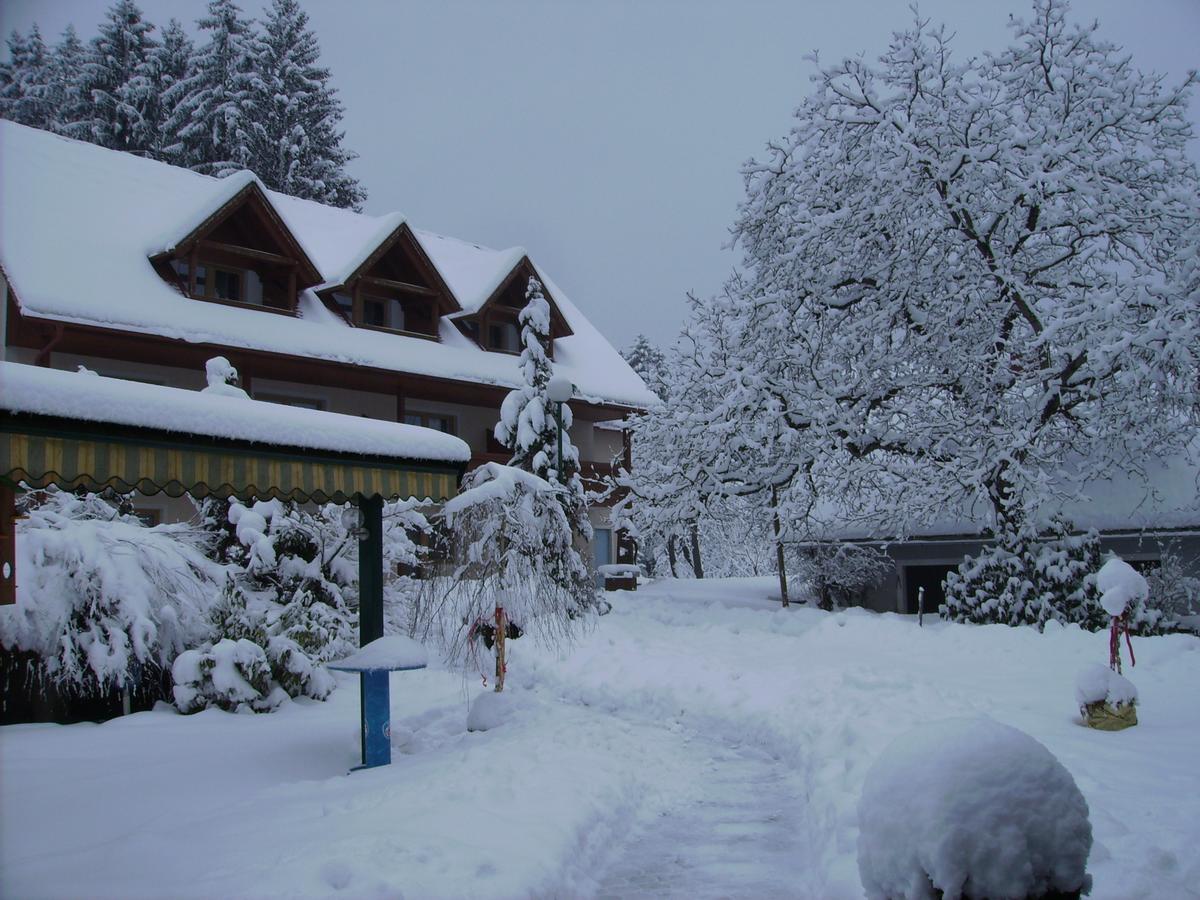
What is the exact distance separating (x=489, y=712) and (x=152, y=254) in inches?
656

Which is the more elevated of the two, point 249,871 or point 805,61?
point 805,61

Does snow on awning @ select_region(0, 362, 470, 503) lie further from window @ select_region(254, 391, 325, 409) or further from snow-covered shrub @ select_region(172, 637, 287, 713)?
window @ select_region(254, 391, 325, 409)

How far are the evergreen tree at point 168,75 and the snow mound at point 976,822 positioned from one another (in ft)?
134

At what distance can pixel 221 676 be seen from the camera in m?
10.3

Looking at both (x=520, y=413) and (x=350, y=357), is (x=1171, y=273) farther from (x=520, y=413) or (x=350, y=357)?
(x=350, y=357)

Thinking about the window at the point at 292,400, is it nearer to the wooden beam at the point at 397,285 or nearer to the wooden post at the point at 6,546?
the wooden beam at the point at 397,285

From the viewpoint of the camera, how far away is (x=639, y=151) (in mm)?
15180

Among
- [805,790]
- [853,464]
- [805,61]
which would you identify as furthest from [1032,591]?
[805,61]

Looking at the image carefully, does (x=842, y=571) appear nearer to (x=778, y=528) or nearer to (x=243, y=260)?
(x=778, y=528)

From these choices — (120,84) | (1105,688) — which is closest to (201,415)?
(1105,688)

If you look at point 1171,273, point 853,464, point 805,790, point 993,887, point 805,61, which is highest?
point 805,61

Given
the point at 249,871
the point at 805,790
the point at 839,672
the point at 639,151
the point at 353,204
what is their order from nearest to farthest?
1. the point at 249,871
2. the point at 805,790
3. the point at 839,672
4. the point at 639,151
5. the point at 353,204

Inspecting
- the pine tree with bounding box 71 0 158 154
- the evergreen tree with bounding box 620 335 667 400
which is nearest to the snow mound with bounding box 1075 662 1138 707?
the pine tree with bounding box 71 0 158 154

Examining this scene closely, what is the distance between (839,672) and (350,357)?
15483mm
